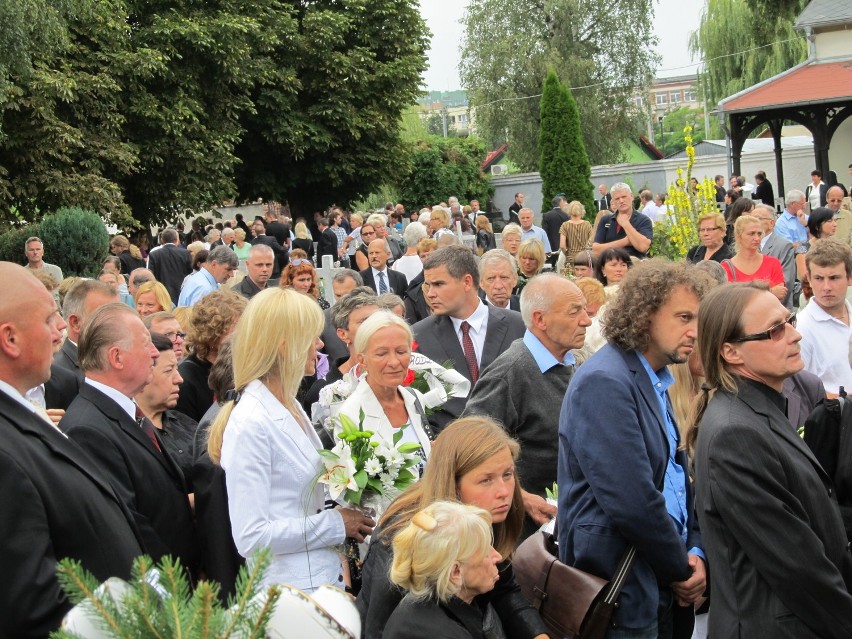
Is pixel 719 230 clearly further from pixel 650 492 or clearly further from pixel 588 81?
pixel 588 81

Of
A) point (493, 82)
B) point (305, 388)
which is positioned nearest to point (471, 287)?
point (305, 388)

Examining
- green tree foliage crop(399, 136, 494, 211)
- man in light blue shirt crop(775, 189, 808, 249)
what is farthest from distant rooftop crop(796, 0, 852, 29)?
man in light blue shirt crop(775, 189, 808, 249)

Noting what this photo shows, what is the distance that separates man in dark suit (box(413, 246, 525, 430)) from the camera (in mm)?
6656

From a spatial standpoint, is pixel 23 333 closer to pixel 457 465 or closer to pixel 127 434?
pixel 127 434

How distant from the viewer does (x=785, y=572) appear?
130 inches

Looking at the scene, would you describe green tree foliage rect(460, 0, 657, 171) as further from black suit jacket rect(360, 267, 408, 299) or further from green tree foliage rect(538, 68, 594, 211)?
black suit jacket rect(360, 267, 408, 299)

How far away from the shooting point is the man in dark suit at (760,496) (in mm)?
3301

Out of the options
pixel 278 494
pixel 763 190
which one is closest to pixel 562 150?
pixel 763 190

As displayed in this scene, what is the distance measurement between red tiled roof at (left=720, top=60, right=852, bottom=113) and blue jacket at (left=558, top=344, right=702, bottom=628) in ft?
96.8

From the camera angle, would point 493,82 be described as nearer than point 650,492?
No

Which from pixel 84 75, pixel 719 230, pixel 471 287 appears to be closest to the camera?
pixel 471 287

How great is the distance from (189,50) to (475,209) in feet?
31.9

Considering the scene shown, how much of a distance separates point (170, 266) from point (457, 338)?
1086 cm

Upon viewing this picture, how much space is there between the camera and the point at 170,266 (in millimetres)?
16641
